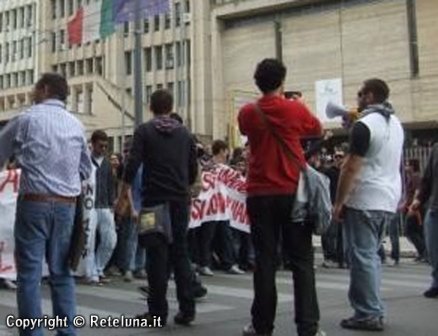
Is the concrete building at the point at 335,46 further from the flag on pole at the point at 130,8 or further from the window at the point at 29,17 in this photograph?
the window at the point at 29,17

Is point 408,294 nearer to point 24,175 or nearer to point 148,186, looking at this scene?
Answer: point 148,186

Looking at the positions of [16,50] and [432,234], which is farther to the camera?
[16,50]

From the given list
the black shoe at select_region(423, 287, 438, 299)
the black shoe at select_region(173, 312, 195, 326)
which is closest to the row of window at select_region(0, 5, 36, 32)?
the black shoe at select_region(423, 287, 438, 299)

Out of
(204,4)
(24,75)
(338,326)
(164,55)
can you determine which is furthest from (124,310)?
(24,75)

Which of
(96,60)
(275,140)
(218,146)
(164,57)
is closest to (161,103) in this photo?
(275,140)

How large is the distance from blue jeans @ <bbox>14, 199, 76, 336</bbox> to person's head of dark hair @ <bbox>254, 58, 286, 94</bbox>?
5.70 ft

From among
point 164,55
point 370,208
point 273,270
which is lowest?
point 273,270

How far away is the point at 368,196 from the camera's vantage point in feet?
23.3

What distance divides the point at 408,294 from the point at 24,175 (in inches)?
210

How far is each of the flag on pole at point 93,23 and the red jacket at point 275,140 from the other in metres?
17.0

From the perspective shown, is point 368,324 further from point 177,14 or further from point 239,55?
point 177,14

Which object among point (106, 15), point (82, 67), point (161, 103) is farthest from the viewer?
point (82, 67)

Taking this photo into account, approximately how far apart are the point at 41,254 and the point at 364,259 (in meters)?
2.77

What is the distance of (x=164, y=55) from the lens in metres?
79.9
